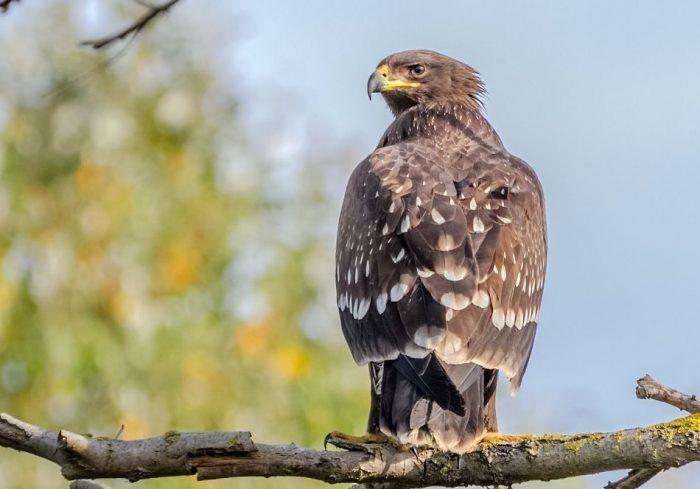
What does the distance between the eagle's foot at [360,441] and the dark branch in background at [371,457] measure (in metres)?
0.02

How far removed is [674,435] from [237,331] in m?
7.59

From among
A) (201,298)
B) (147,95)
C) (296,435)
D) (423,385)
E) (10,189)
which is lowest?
(423,385)

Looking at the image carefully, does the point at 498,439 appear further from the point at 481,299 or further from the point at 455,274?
the point at 455,274

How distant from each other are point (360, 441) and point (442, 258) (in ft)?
3.31

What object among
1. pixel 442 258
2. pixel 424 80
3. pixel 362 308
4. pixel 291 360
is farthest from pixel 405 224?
pixel 291 360

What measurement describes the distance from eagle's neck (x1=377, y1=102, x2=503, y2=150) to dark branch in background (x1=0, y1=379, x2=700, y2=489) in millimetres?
2733

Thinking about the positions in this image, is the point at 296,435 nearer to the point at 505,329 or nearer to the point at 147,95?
the point at 147,95

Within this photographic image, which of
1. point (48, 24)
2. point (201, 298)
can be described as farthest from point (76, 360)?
point (48, 24)

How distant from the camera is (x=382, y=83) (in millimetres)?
8477

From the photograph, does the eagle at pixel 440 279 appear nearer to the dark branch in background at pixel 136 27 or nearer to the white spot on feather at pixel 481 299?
the white spot on feather at pixel 481 299

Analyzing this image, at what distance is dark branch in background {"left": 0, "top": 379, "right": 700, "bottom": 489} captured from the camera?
487 cm

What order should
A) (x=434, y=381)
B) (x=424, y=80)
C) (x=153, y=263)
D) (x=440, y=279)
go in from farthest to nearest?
(x=153, y=263), (x=424, y=80), (x=440, y=279), (x=434, y=381)

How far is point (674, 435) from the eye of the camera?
518 cm

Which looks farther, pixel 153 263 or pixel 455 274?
pixel 153 263
